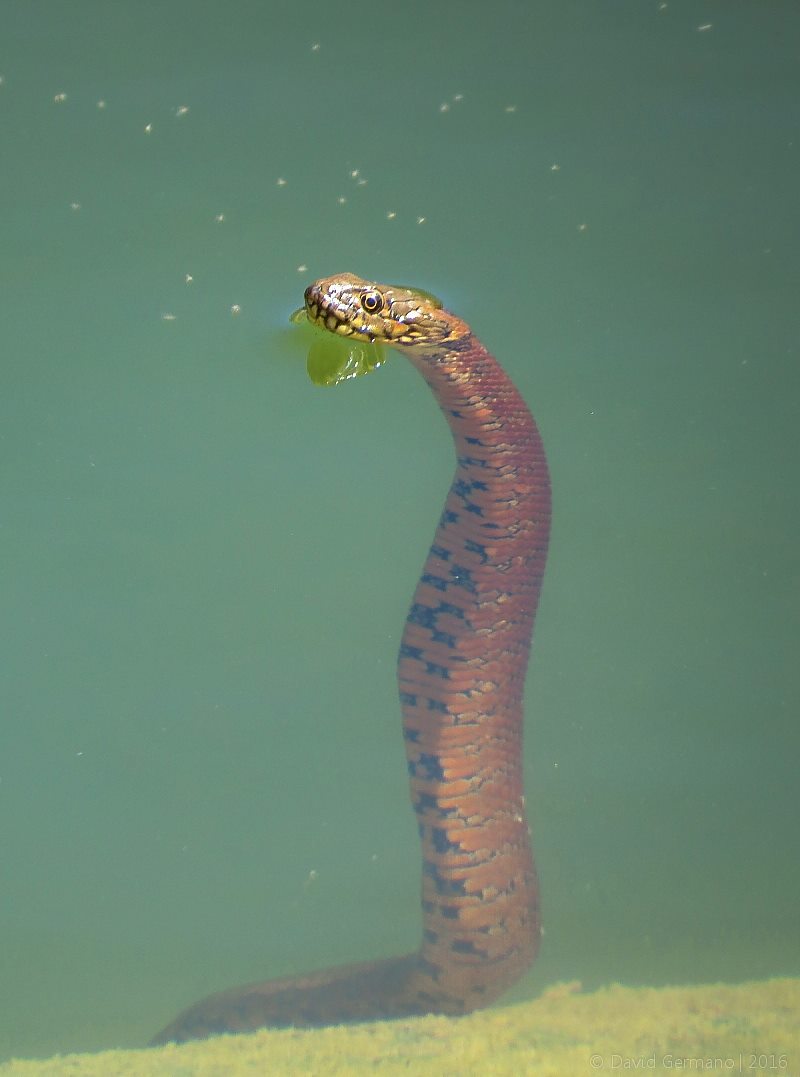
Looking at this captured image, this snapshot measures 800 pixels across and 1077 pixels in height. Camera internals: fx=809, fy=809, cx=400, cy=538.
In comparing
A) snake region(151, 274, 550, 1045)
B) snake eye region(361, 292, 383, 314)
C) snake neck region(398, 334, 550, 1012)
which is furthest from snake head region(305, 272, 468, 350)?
snake neck region(398, 334, 550, 1012)

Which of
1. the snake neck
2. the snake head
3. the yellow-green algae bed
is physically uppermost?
the snake head

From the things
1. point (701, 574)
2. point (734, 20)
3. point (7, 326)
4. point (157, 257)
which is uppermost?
point (734, 20)

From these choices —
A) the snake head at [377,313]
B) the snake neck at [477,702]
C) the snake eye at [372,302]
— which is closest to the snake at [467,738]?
the snake neck at [477,702]

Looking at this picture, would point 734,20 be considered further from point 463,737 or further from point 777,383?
point 463,737

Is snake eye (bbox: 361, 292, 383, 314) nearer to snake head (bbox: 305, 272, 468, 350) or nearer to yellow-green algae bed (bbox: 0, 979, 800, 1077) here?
snake head (bbox: 305, 272, 468, 350)

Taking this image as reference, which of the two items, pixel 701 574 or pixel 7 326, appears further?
pixel 701 574

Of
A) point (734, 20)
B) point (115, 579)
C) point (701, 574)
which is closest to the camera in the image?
point (734, 20)

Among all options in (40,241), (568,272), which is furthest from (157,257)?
(568,272)

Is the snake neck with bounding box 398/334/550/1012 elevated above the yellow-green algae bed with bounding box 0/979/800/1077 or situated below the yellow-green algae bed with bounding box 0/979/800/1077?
above
